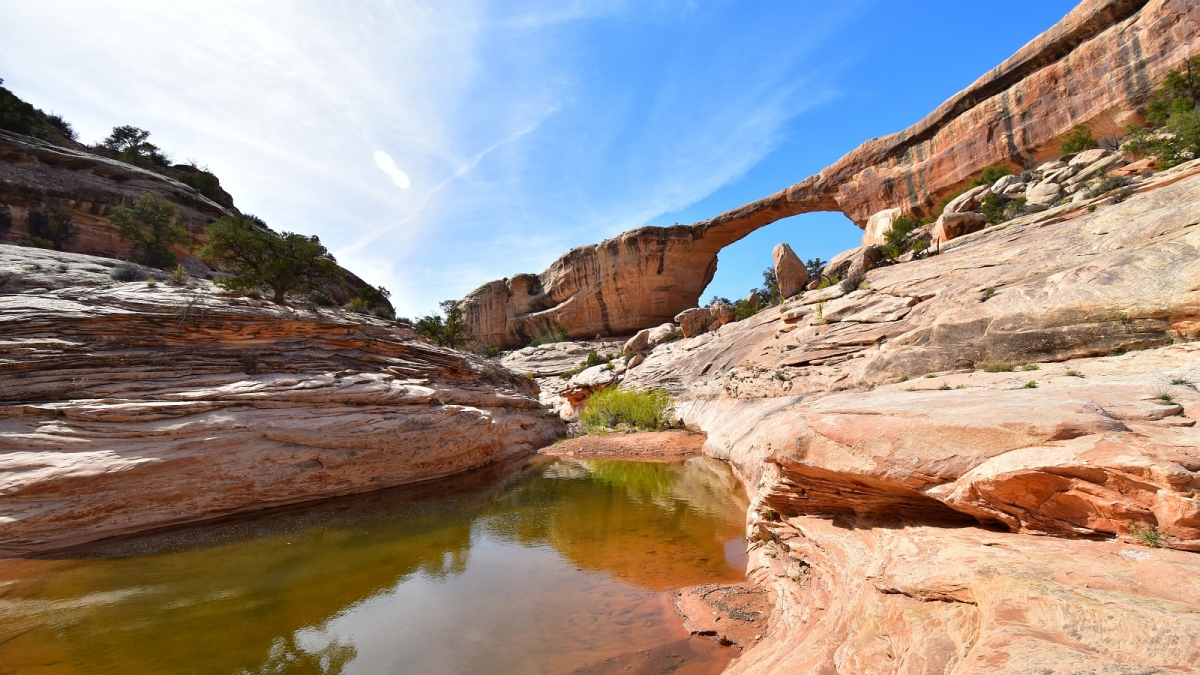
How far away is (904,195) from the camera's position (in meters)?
28.9

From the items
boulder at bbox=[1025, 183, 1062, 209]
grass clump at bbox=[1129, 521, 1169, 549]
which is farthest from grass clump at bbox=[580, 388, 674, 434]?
grass clump at bbox=[1129, 521, 1169, 549]

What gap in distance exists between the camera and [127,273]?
55.2 ft

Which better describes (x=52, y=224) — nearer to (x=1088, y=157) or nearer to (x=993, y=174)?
(x=993, y=174)

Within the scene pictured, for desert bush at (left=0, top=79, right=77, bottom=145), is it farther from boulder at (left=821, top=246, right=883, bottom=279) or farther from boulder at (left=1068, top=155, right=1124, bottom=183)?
boulder at (left=1068, top=155, right=1124, bottom=183)

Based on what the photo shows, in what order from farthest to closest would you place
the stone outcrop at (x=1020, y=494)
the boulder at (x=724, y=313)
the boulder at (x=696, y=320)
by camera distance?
the boulder at (x=696, y=320) → the boulder at (x=724, y=313) → the stone outcrop at (x=1020, y=494)

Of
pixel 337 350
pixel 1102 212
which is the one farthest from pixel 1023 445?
pixel 337 350

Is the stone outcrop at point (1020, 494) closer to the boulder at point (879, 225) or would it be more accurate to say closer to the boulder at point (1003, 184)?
the boulder at point (1003, 184)

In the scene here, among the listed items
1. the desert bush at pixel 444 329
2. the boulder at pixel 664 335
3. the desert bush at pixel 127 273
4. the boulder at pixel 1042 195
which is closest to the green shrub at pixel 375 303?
the desert bush at pixel 444 329

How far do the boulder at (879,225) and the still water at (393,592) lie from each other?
20.5 metres

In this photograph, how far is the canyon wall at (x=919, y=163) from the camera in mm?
19969

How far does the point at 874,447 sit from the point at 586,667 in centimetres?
389

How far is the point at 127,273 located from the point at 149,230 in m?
10.2

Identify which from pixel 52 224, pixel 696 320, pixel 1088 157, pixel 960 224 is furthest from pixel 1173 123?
pixel 52 224

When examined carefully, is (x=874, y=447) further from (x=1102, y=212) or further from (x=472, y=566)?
(x=1102, y=212)
